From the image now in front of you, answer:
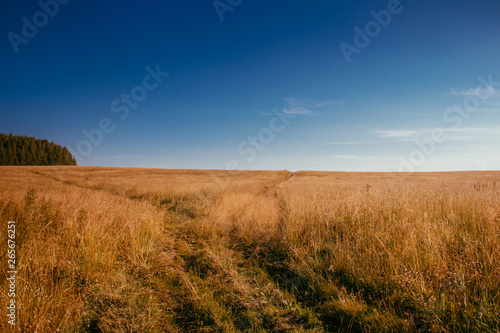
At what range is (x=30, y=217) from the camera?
4102 mm

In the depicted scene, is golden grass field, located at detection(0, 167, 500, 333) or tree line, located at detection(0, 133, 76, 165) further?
tree line, located at detection(0, 133, 76, 165)

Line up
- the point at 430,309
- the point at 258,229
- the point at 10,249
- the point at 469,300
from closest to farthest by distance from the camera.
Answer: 1. the point at 430,309
2. the point at 469,300
3. the point at 10,249
4. the point at 258,229

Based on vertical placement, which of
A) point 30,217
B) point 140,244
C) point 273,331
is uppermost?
point 30,217

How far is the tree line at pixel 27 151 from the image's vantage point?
66125 millimetres

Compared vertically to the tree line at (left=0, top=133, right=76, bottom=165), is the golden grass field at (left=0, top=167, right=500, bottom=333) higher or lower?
lower

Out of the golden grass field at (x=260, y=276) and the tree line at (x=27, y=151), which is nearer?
the golden grass field at (x=260, y=276)

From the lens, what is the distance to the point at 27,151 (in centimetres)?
6975

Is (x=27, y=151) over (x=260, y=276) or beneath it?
over

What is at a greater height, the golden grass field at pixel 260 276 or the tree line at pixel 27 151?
the tree line at pixel 27 151

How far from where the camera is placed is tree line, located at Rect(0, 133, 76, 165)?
66.1 m

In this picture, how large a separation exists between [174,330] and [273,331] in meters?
1.21

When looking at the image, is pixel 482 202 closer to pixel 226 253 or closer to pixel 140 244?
pixel 226 253

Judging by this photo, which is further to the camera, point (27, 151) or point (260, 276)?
point (27, 151)

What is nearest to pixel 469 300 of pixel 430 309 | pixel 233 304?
pixel 430 309
